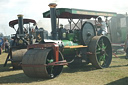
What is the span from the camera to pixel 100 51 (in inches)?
325

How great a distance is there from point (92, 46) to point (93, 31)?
0.91 meters

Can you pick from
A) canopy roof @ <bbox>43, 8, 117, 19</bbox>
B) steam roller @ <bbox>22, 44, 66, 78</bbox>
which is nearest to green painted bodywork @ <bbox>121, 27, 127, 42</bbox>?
canopy roof @ <bbox>43, 8, 117, 19</bbox>

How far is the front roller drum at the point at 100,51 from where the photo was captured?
7703 millimetres

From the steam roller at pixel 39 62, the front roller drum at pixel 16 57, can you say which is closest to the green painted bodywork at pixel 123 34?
the front roller drum at pixel 16 57

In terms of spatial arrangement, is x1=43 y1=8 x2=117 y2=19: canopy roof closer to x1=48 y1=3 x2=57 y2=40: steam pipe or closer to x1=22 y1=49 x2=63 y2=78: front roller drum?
x1=48 y1=3 x2=57 y2=40: steam pipe

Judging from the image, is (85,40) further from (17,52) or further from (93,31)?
(17,52)

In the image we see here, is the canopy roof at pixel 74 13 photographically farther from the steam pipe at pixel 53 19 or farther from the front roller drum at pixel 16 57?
the front roller drum at pixel 16 57

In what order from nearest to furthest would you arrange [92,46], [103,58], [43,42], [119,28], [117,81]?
[117,81]
[43,42]
[92,46]
[103,58]
[119,28]

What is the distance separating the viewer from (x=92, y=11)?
8.07 m

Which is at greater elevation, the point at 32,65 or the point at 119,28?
the point at 119,28

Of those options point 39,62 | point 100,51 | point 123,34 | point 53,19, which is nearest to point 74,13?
point 53,19

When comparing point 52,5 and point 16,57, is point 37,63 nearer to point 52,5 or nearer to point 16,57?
point 52,5

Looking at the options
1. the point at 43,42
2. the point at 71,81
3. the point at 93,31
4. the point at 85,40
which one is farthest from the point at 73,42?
the point at 71,81

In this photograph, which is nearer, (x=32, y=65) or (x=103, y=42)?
(x=32, y=65)
